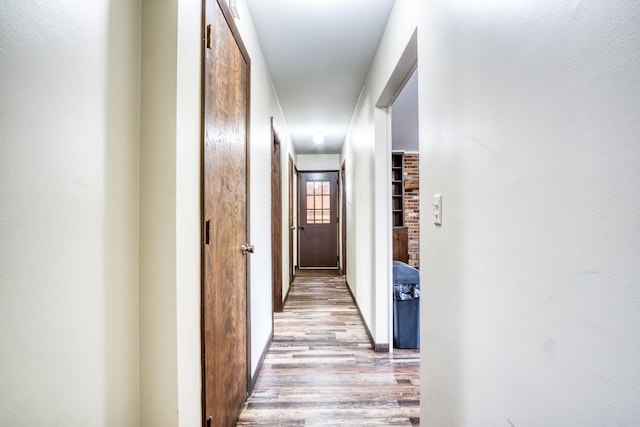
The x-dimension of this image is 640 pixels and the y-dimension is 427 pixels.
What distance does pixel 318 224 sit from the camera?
266 inches

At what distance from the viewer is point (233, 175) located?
5.36 ft

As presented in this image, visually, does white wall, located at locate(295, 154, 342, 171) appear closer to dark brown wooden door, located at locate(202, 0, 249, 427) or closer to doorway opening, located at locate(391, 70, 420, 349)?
doorway opening, located at locate(391, 70, 420, 349)

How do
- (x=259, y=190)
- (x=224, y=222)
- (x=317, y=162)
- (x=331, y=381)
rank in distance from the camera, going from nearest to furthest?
(x=224, y=222), (x=331, y=381), (x=259, y=190), (x=317, y=162)

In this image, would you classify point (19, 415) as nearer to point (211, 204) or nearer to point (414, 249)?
point (211, 204)

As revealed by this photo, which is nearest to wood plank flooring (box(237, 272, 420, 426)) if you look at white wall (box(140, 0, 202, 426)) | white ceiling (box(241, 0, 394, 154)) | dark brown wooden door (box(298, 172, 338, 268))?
white wall (box(140, 0, 202, 426))

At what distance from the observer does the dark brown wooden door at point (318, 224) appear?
669 cm

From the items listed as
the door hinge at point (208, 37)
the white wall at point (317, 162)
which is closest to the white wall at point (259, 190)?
the door hinge at point (208, 37)

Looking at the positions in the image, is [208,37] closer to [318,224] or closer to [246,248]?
[246,248]

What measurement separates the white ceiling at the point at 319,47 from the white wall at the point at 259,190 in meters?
0.13

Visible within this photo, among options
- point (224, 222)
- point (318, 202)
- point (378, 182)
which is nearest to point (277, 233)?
point (378, 182)

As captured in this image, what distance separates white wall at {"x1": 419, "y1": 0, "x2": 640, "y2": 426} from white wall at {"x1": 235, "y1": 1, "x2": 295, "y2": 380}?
51.6 inches

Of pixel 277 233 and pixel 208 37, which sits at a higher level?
pixel 208 37

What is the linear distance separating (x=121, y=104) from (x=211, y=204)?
490mm

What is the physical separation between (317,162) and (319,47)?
164 inches
